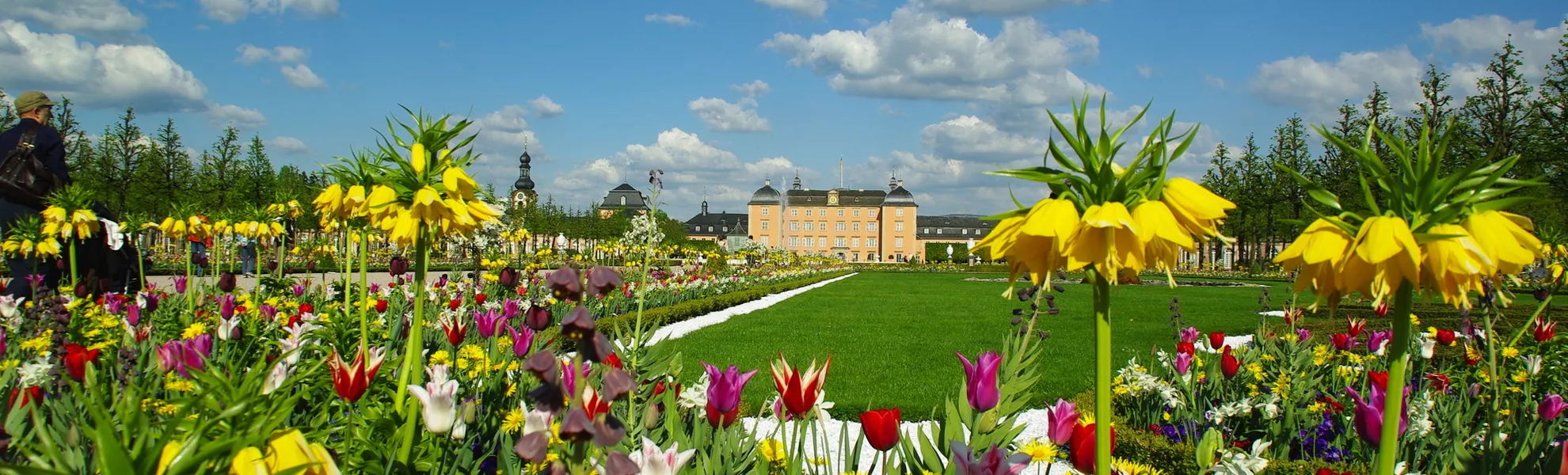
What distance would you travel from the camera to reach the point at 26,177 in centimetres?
630

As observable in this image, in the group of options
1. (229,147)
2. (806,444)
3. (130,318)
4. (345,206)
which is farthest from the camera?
(229,147)

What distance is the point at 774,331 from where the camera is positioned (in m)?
11.0

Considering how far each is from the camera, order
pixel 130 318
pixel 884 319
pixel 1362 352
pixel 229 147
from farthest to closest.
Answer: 1. pixel 229 147
2. pixel 884 319
3. pixel 1362 352
4. pixel 130 318

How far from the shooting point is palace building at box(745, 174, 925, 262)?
93938 millimetres

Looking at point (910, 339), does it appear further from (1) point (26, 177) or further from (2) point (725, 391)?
(2) point (725, 391)

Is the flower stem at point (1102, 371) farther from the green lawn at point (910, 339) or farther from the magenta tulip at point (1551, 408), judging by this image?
the magenta tulip at point (1551, 408)

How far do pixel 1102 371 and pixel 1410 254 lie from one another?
40 cm

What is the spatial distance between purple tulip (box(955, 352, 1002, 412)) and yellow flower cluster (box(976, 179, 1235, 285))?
479 millimetres

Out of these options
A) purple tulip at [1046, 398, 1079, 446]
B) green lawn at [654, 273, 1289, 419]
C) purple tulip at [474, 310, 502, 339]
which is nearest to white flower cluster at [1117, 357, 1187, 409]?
green lawn at [654, 273, 1289, 419]

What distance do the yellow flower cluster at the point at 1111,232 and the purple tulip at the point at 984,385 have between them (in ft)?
1.57

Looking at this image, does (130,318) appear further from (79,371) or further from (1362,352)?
(1362,352)

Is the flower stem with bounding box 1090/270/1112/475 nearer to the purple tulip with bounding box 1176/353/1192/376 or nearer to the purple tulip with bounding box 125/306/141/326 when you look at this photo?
the purple tulip with bounding box 1176/353/1192/376

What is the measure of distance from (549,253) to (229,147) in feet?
71.4

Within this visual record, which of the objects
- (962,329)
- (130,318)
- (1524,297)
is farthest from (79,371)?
(1524,297)
